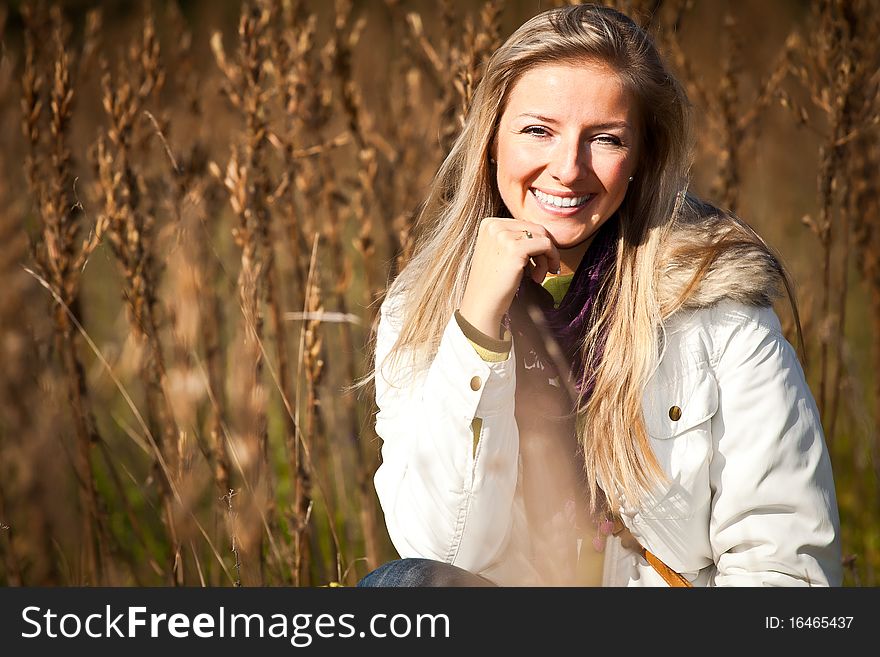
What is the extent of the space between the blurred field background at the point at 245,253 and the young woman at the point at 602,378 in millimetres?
221

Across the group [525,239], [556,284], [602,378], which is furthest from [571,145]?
[602,378]

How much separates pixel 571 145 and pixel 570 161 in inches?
1.1

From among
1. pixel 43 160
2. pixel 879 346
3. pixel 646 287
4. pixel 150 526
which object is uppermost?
pixel 43 160

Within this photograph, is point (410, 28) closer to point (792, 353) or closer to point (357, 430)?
point (357, 430)

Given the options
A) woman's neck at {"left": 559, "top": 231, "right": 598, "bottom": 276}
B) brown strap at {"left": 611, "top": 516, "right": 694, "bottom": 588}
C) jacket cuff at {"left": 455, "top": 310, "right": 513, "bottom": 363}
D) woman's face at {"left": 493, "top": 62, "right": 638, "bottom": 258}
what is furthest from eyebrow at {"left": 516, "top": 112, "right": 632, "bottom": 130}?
brown strap at {"left": 611, "top": 516, "right": 694, "bottom": 588}

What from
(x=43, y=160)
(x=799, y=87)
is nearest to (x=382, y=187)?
(x=43, y=160)

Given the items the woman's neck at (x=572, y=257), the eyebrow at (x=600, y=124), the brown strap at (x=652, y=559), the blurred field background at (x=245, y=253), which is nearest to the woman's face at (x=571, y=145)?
the eyebrow at (x=600, y=124)

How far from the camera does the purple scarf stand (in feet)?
5.11

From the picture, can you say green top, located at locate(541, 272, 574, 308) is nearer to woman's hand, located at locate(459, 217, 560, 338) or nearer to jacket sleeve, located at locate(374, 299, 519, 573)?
woman's hand, located at locate(459, 217, 560, 338)

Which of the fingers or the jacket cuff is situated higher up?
the fingers

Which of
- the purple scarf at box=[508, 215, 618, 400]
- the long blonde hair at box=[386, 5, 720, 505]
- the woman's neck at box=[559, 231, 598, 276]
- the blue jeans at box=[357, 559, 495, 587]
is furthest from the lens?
the woman's neck at box=[559, 231, 598, 276]

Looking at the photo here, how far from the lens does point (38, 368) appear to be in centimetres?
153

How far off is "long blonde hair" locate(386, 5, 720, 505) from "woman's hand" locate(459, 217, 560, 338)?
168 mm
